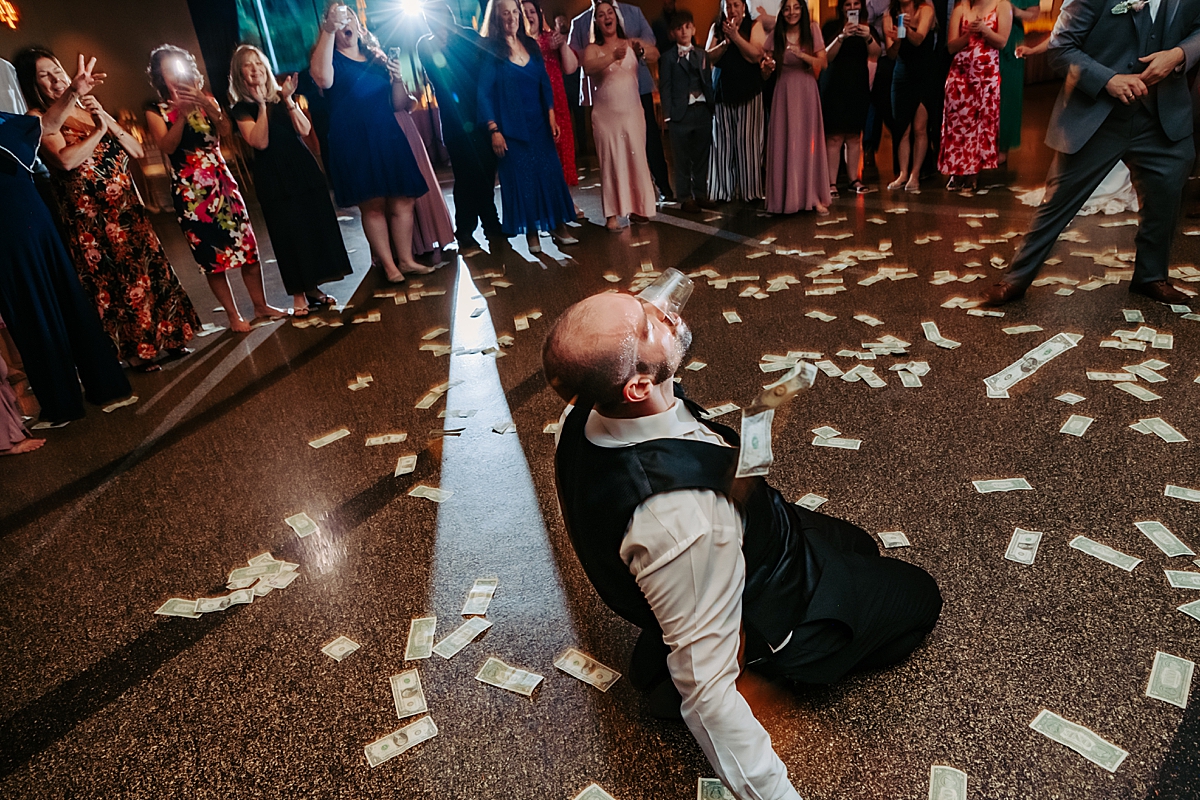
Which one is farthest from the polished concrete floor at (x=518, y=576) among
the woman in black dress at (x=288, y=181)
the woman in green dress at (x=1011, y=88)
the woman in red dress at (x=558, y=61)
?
the woman in green dress at (x=1011, y=88)

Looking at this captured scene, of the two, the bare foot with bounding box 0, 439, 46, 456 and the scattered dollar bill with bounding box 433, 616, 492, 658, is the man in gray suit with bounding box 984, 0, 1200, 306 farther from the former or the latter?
the bare foot with bounding box 0, 439, 46, 456

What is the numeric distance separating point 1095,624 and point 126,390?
4.36 m

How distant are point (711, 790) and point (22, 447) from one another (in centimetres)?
359

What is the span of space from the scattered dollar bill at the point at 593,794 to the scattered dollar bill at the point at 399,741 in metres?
0.40

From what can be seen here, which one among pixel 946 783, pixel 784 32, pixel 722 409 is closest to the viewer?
pixel 946 783

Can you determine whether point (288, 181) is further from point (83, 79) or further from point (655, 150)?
point (655, 150)

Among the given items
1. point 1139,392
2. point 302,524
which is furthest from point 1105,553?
point 302,524

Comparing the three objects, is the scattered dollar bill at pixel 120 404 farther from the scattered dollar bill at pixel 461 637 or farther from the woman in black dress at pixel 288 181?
the scattered dollar bill at pixel 461 637

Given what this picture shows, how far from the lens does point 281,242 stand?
16.0 ft

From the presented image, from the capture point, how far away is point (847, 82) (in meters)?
6.25

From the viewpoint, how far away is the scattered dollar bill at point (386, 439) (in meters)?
3.08

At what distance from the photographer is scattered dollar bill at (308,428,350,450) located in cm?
315

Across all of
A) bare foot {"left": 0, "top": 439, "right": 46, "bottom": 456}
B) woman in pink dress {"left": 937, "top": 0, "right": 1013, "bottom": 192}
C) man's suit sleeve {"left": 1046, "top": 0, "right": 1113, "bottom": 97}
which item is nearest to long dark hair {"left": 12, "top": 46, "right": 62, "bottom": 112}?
bare foot {"left": 0, "top": 439, "right": 46, "bottom": 456}

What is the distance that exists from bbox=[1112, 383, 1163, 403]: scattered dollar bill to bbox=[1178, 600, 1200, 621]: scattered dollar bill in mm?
1159
